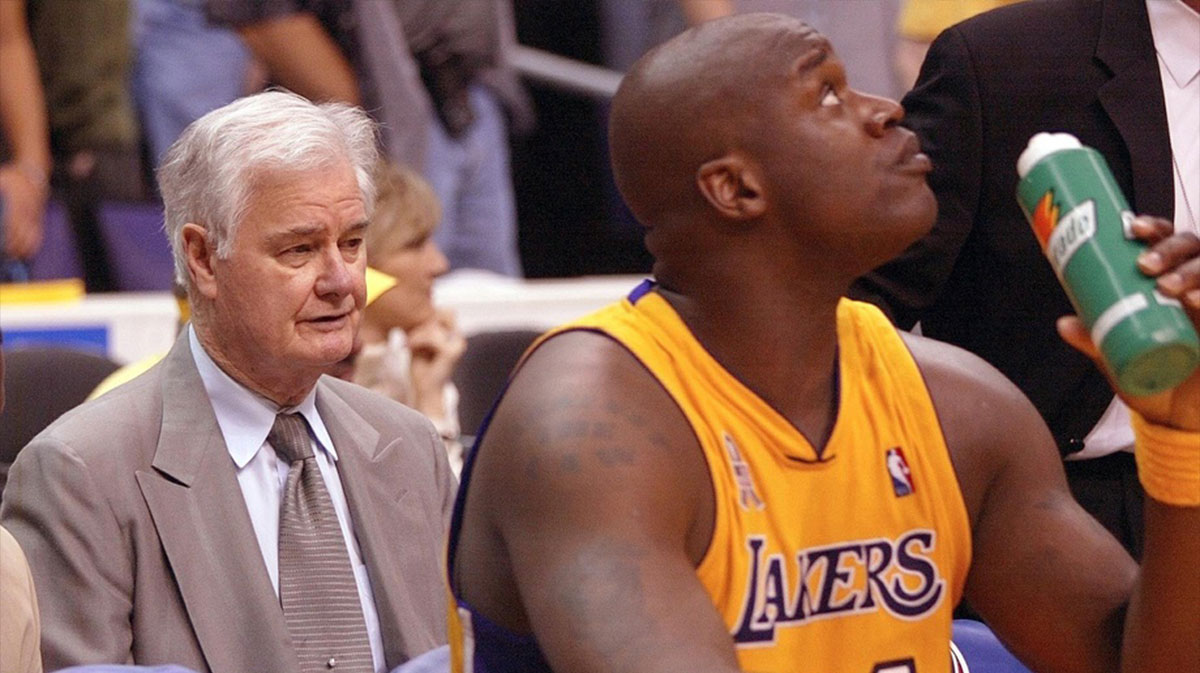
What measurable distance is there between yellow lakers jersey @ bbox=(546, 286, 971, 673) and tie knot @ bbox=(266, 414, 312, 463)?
760 mm

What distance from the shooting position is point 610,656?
4.71 feet

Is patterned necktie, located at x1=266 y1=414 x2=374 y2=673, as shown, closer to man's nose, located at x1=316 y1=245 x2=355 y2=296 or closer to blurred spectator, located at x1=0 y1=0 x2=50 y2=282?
man's nose, located at x1=316 y1=245 x2=355 y2=296

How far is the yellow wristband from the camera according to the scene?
5.05ft

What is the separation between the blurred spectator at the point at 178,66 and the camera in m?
5.59

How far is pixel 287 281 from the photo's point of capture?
232 cm

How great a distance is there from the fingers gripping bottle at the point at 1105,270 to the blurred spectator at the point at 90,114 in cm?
455

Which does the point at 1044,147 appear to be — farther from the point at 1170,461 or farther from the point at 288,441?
the point at 288,441

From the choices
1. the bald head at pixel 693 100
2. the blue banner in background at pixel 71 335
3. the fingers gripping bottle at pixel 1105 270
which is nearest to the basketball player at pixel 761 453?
the bald head at pixel 693 100

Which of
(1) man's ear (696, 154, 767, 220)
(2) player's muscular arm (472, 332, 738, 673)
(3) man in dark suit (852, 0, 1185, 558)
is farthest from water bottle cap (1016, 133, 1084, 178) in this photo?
(3) man in dark suit (852, 0, 1185, 558)

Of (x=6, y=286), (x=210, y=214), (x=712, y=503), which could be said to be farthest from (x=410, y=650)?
(x=6, y=286)

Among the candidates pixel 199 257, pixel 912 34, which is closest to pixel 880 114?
pixel 199 257

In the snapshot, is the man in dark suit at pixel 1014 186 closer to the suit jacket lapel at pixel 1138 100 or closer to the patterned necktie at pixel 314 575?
the suit jacket lapel at pixel 1138 100

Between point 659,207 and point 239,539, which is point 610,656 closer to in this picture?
point 659,207

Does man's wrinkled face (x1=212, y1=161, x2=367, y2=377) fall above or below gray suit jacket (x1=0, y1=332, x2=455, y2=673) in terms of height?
above
